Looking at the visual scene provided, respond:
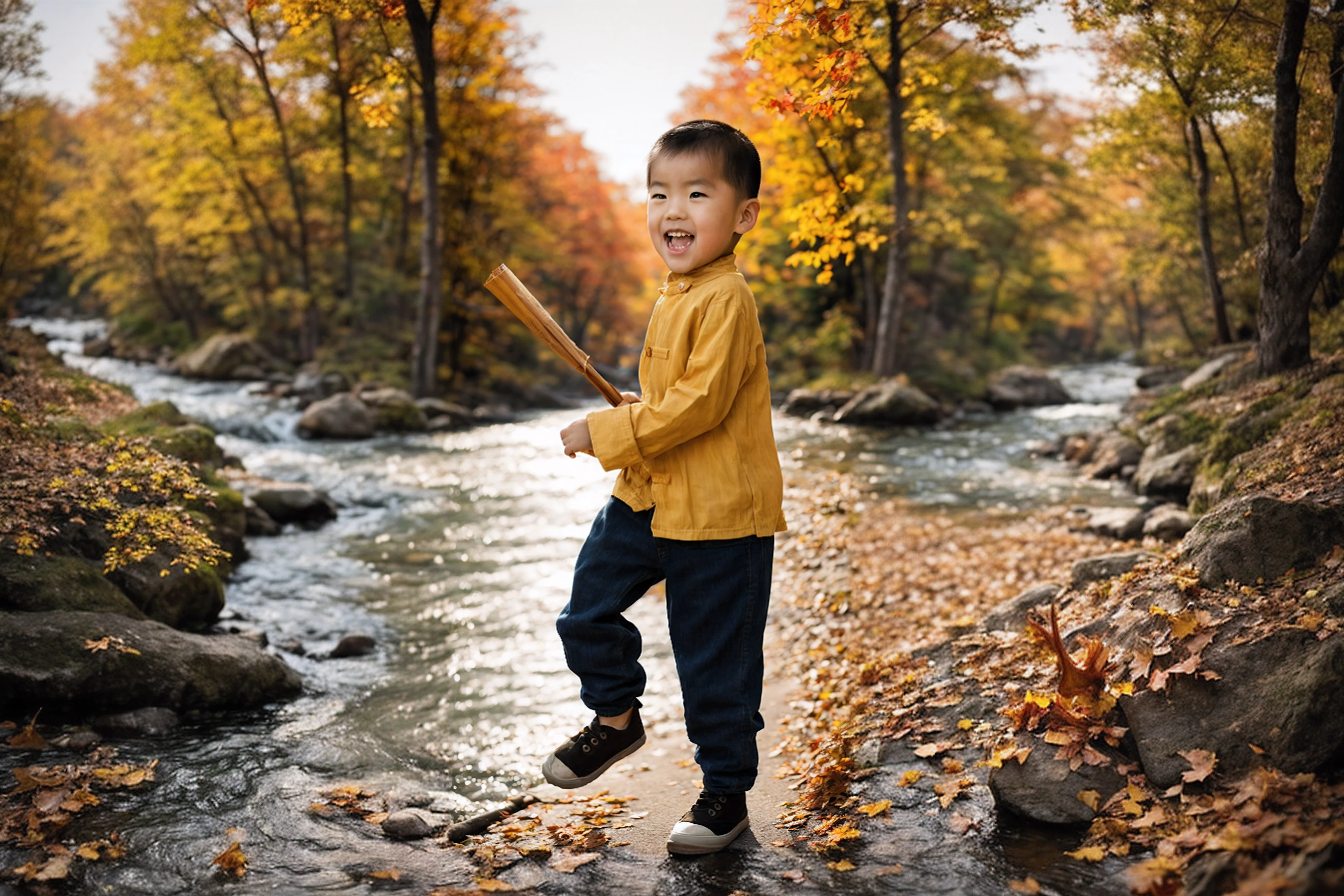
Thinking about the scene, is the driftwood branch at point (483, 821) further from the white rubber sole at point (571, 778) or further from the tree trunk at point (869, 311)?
the tree trunk at point (869, 311)

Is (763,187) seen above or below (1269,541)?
above

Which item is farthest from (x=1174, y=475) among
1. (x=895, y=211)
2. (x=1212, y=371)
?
(x=895, y=211)

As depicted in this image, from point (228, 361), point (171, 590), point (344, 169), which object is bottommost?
point (171, 590)

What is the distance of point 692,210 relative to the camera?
2.81 meters

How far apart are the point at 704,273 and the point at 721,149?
0.39 m

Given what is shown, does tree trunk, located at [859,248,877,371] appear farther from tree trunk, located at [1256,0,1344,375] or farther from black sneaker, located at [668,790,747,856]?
black sneaker, located at [668,790,747,856]

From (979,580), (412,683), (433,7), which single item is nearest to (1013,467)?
(979,580)

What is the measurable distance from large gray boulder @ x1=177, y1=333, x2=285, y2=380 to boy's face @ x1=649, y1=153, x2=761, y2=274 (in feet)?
64.8

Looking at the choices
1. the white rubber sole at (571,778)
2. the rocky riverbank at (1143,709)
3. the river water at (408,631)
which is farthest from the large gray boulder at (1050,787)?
the white rubber sole at (571,778)

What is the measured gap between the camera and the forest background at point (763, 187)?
7.35m

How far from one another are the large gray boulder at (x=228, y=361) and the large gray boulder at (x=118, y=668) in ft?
57.1

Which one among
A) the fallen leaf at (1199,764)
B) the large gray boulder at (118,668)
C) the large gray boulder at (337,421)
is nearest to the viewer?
the fallen leaf at (1199,764)

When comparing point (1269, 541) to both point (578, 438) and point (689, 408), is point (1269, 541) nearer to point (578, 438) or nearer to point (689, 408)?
point (689, 408)

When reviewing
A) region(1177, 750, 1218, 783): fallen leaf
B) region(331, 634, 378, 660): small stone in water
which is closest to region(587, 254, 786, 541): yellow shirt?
region(1177, 750, 1218, 783): fallen leaf
